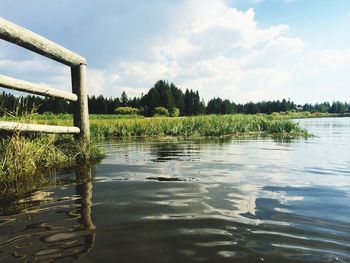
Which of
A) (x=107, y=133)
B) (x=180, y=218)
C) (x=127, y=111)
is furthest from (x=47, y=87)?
(x=127, y=111)

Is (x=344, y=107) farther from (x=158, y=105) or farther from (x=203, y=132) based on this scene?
(x=203, y=132)

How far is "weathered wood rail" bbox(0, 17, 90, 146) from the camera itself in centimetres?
453

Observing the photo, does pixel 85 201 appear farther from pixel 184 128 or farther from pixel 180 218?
pixel 184 128

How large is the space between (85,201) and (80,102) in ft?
11.9

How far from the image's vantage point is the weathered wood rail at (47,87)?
4531 mm

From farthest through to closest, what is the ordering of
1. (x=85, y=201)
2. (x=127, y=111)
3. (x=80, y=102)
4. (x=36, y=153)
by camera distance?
1. (x=127, y=111)
2. (x=80, y=102)
3. (x=36, y=153)
4. (x=85, y=201)

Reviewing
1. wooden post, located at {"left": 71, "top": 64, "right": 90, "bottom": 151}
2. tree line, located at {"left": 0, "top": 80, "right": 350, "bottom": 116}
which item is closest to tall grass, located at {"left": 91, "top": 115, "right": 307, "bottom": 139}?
wooden post, located at {"left": 71, "top": 64, "right": 90, "bottom": 151}

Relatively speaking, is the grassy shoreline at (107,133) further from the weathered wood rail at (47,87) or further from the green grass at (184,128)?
the weathered wood rail at (47,87)

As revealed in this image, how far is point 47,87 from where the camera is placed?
17.9ft

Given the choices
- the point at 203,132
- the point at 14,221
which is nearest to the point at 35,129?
the point at 14,221

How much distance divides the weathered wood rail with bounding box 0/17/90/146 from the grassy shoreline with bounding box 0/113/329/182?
0.25 meters

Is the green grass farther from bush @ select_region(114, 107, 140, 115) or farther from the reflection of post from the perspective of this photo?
bush @ select_region(114, 107, 140, 115)

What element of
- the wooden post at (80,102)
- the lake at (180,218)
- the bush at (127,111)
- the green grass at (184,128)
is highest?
the bush at (127,111)

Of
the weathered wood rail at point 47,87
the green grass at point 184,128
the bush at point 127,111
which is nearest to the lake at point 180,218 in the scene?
the weathered wood rail at point 47,87
